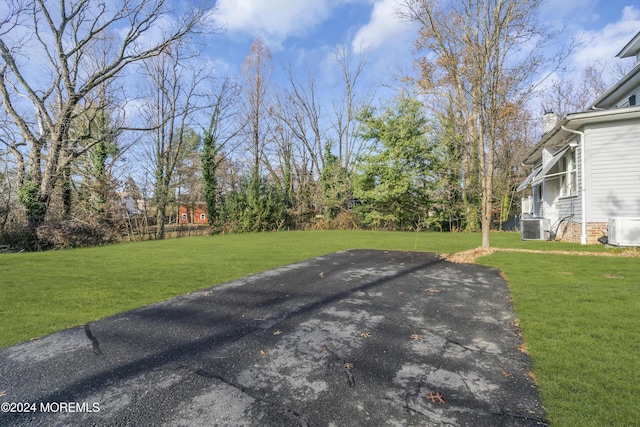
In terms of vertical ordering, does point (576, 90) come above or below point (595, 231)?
above

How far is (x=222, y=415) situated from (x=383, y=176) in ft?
57.1

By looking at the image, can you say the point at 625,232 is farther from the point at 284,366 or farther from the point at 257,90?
the point at 257,90

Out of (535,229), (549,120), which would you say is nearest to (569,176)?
(535,229)

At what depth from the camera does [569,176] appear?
10.8 m

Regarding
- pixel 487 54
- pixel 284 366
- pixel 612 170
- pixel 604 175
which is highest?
pixel 487 54

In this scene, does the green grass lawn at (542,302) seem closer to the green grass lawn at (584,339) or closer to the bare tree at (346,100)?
the green grass lawn at (584,339)

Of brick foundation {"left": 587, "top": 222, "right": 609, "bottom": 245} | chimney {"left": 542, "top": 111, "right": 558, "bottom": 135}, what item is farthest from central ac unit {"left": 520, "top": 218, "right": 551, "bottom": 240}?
chimney {"left": 542, "top": 111, "right": 558, "bottom": 135}

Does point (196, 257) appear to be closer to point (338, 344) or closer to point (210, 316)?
point (210, 316)

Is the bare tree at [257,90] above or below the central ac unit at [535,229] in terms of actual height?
above

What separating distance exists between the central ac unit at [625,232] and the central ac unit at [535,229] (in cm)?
304

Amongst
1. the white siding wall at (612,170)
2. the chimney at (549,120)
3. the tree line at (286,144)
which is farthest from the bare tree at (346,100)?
the white siding wall at (612,170)

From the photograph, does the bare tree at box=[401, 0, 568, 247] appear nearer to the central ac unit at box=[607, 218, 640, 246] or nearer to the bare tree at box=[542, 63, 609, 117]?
the central ac unit at box=[607, 218, 640, 246]

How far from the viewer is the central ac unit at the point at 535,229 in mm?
11250

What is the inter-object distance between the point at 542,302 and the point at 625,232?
6693 millimetres
